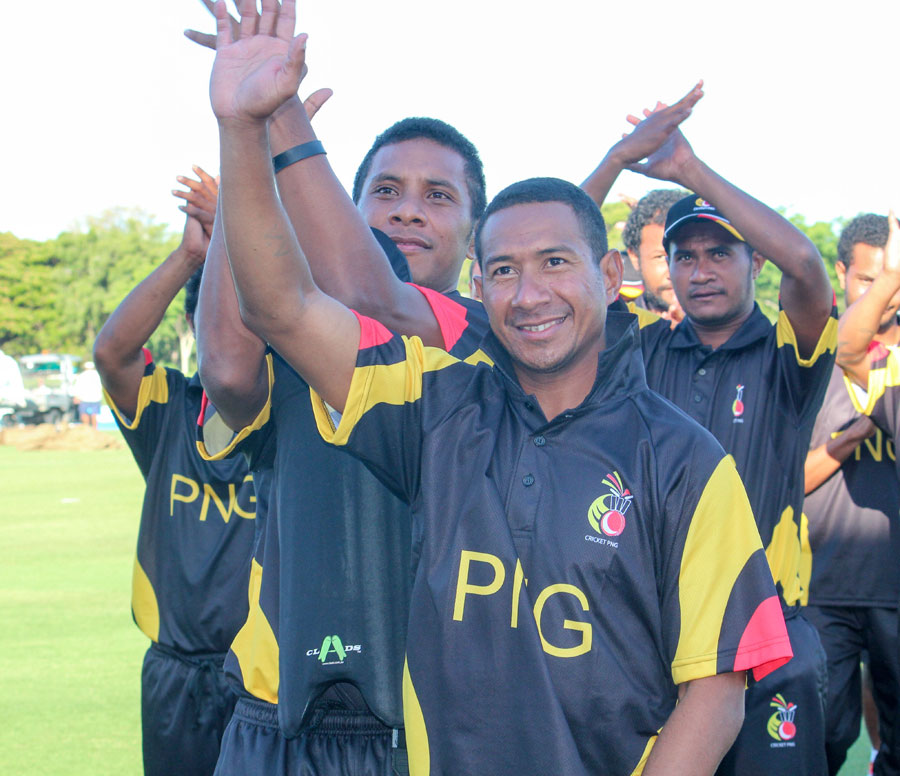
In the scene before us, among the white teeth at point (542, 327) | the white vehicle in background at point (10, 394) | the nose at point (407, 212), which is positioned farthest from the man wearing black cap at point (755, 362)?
the white vehicle in background at point (10, 394)

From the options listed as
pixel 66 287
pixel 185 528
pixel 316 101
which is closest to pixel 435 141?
pixel 316 101

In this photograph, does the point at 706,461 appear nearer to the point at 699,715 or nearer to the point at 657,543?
→ the point at 657,543

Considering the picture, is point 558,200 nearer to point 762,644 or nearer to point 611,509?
point 611,509

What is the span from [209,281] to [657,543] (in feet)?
3.87

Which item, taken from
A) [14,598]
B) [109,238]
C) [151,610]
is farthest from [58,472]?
[109,238]

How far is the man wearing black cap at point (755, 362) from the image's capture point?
3.65 meters

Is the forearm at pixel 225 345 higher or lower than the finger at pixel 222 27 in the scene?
lower

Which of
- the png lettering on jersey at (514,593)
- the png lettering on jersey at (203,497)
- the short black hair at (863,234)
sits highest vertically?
the short black hair at (863,234)

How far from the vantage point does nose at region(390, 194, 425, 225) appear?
2.70 meters

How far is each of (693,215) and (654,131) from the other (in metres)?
0.68

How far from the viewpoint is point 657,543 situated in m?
2.15

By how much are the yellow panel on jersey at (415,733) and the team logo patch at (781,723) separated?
196 centimetres

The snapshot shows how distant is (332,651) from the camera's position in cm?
231

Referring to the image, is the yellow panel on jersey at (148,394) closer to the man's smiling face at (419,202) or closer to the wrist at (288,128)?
the man's smiling face at (419,202)
